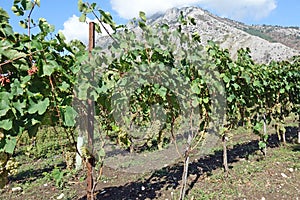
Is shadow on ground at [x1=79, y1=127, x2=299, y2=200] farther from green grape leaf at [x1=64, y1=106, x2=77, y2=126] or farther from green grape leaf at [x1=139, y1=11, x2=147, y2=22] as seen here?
green grape leaf at [x1=64, y1=106, x2=77, y2=126]

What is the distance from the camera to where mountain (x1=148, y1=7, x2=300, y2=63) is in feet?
22.4

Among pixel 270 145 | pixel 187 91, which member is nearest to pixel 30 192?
pixel 187 91

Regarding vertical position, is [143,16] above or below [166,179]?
above

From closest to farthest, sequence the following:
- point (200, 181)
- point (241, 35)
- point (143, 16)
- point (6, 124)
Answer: point (6, 124), point (143, 16), point (200, 181), point (241, 35)

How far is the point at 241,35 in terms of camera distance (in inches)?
2601

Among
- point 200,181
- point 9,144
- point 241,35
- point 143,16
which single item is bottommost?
point 200,181

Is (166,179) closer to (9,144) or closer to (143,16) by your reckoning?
(143,16)

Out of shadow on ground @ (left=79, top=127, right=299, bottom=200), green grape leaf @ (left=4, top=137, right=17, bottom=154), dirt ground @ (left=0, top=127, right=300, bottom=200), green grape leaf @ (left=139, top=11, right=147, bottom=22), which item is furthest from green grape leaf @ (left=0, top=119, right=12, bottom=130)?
shadow on ground @ (left=79, top=127, right=299, bottom=200)

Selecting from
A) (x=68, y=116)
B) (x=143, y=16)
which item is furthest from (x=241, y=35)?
(x=68, y=116)

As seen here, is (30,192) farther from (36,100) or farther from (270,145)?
(270,145)

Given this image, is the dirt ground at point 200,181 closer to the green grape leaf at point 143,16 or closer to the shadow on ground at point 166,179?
the shadow on ground at point 166,179

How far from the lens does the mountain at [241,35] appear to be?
6.84 metres

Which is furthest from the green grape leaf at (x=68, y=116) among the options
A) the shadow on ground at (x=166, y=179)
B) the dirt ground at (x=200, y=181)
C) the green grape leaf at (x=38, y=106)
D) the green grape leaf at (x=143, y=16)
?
the shadow on ground at (x=166, y=179)

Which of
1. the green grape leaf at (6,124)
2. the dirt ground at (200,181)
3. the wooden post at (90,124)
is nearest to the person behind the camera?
the green grape leaf at (6,124)
